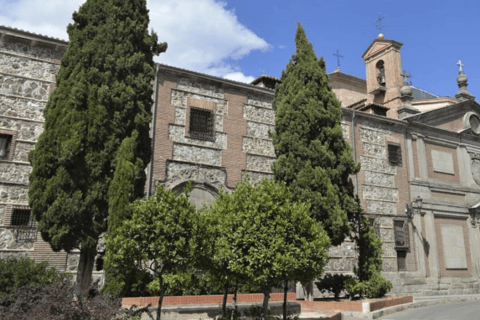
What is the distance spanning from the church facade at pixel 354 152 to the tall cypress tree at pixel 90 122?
2.67 metres

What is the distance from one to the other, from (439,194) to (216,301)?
16.5 m

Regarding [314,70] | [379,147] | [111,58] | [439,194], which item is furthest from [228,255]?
[439,194]

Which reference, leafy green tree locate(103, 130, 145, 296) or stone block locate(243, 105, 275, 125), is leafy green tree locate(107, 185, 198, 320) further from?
stone block locate(243, 105, 275, 125)

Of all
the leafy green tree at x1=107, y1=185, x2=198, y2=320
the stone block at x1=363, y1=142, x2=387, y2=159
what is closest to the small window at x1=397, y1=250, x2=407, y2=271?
the stone block at x1=363, y1=142, x2=387, y2=159

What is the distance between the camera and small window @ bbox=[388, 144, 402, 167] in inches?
846

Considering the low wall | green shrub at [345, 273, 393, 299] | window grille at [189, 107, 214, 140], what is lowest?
the low wall

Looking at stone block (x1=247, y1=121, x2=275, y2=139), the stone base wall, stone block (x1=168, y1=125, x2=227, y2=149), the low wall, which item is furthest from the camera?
the stone base wall

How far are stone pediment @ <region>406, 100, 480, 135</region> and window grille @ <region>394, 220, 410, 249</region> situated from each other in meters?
5.98

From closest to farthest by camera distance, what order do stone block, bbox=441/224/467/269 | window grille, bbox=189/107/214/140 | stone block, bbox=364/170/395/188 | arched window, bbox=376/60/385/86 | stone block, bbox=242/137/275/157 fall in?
window grille, bbox=189/107/214/140
stone block, bbox=242/137/275/157
stone block, bbox=364/170/395/188
stone block, bbox=441/224/467/269
arched window, bbox=376/60/385/86

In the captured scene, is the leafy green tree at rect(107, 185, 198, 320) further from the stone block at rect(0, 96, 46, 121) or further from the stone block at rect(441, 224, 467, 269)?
the stone block at rect(441, 224, 467, 269)

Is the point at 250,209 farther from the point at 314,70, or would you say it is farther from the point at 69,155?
the point at 314,70

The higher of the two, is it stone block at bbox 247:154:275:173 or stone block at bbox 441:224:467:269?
stone block at bbox 247:154:275:173

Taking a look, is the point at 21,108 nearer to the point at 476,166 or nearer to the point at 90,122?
the point at 90,122

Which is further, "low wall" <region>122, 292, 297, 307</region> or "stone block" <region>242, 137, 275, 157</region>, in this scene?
"stone block" <region>242, 137, 275, 157</region>
